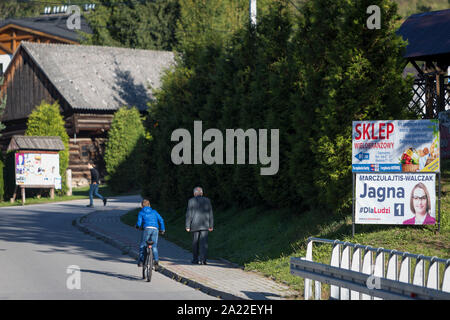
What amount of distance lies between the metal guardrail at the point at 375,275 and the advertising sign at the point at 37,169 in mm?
26242

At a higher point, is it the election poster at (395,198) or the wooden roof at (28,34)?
the wooden roof at (28,34)

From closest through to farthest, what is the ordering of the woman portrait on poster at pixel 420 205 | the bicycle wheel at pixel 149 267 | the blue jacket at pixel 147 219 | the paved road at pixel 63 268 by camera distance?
the paved road at pixel 63 268, the woman portrait on poster at pixel 420 205, the bicycle wheel at pixel 149 267, the blue jacket at pixel 147 219

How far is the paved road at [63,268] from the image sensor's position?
12.1 meters

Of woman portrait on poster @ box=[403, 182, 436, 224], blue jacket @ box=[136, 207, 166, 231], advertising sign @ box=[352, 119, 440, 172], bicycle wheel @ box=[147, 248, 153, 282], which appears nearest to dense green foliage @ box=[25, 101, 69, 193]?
blue jacket @ box=[136, 207, 166, 231]

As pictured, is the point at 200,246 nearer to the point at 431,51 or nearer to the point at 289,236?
the point at 289,236

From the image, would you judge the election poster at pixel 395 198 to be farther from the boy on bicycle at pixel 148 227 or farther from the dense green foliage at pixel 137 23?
the dense green foliage at pixel 137 23

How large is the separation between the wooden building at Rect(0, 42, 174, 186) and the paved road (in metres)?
21.8

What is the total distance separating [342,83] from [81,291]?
23.5 feet

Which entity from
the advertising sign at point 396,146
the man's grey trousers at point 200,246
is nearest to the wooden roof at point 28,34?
the man's grey trousers at point 200,246

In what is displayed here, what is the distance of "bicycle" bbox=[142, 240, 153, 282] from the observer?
13.7 metres

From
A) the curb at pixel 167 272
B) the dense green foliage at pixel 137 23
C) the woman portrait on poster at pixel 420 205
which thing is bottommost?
the curb at pixel 167 272

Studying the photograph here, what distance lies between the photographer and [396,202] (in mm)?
13555
